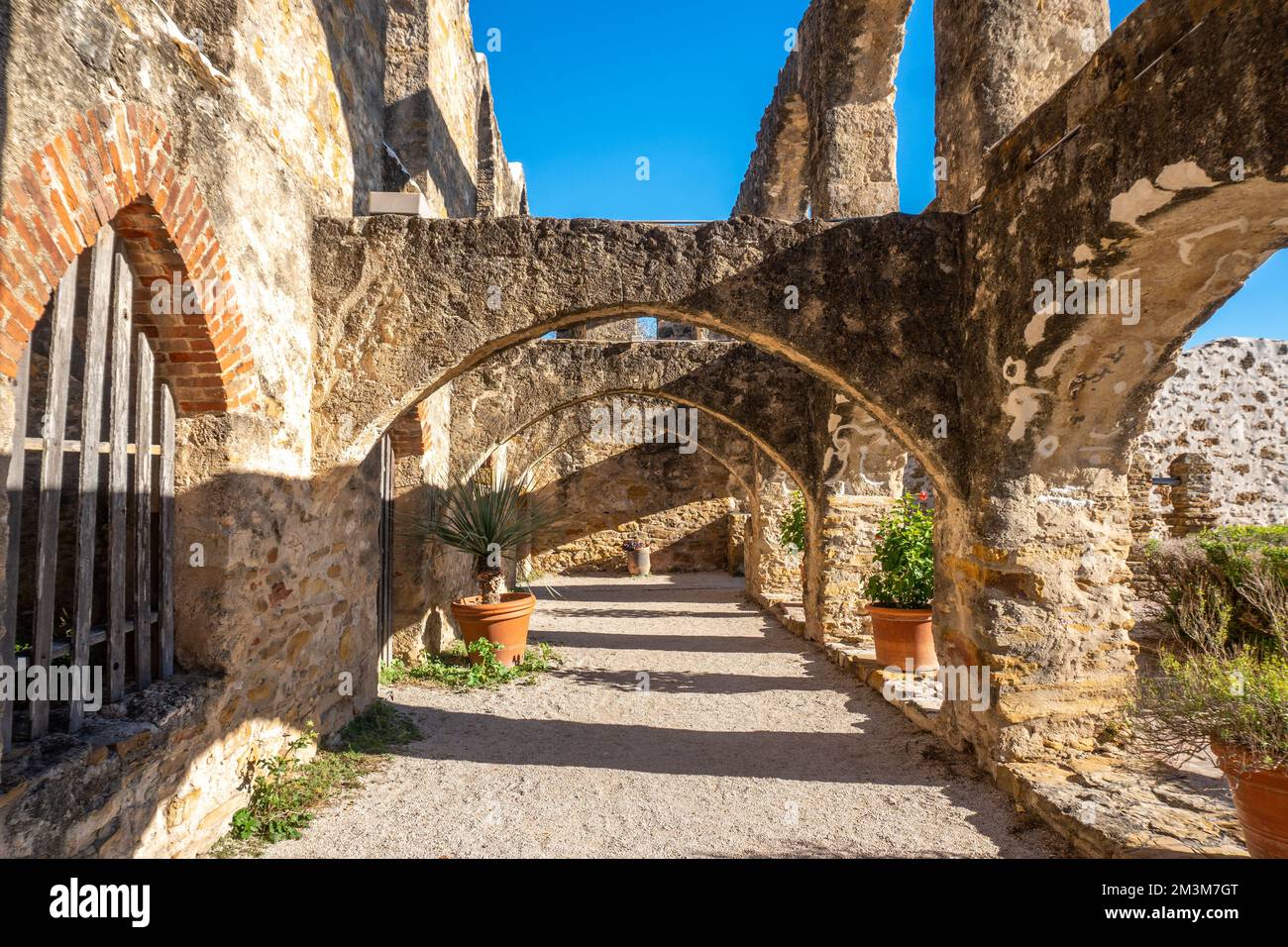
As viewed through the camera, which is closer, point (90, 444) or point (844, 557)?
point (90, 444)

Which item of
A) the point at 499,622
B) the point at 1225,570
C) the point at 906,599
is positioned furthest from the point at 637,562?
the point at 1225,570

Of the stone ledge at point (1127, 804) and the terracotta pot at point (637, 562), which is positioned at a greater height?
the terracotta pot at point (637, 562)

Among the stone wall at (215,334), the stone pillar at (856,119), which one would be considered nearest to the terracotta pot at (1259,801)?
the stone wall at (215,334)

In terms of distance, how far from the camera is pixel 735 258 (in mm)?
3971

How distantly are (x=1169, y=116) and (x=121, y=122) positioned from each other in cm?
364

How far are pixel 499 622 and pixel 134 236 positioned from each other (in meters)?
4.21

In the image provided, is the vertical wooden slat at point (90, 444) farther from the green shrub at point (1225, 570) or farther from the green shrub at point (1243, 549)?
the green shrub at point (1243, 549)

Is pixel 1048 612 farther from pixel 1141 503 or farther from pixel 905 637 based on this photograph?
pixel 1141 503

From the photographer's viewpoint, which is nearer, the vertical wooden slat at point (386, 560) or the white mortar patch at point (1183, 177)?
the white mortar patch at point (1183, 177)

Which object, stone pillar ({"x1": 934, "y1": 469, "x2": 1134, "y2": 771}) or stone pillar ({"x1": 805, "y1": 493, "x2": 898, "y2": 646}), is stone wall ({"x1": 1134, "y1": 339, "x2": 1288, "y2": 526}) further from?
stone pillar ({"x1": 934, "y1": 469, "x2": 1134, "y2": 771})

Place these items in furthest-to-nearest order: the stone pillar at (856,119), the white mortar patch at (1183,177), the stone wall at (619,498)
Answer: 1. the stone wall at (619,498)
2. the stone pillar at (856,119)
3. the white mortar patch at (1183,177)

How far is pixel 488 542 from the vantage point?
5.99 m

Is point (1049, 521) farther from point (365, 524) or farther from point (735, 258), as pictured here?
point (365, 524)

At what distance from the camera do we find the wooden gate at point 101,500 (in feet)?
7.67
